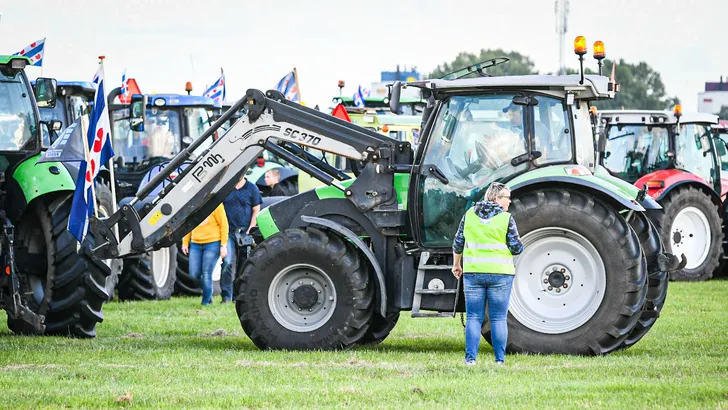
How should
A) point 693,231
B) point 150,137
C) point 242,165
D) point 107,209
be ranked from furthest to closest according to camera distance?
point 693,231
point 150,137
point 107,209
point 242,165

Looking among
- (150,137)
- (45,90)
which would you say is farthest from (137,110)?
(45,90)

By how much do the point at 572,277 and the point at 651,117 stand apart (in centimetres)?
1189

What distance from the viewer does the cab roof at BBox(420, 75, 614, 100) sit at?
40.8 feet

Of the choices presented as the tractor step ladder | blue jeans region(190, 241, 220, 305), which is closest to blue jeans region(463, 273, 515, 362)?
the tractor step ladder

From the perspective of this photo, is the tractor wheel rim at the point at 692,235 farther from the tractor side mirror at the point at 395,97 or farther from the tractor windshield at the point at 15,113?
the tractor windshield at the point at 15,113

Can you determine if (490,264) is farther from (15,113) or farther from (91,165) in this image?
(15,113)

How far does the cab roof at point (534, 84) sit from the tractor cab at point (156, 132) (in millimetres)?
9496

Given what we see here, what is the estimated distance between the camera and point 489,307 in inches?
456

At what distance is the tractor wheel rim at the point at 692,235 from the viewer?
23.1 m

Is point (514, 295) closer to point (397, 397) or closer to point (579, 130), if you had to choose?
point (579, 130)

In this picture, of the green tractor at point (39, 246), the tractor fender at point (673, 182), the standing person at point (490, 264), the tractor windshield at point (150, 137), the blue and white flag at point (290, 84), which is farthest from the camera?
the blue and white flag at point (290, 84)

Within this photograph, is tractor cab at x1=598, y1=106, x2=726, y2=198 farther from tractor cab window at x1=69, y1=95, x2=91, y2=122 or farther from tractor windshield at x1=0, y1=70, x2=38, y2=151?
tractor windshield at x1=0, y1=70, x2=38, y2=151

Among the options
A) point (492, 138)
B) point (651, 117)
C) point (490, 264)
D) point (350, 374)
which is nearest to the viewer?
point (350, 374)

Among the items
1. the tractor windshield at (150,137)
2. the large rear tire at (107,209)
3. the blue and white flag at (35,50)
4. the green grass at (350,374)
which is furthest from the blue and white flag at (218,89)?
the green grass at (350,374)
